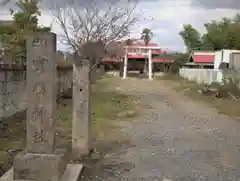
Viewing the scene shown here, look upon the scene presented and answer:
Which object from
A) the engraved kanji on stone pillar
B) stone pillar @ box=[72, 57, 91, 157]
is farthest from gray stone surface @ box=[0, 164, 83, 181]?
stone pillar @ box=[72, 57, 91, 157]

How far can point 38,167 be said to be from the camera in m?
5.96

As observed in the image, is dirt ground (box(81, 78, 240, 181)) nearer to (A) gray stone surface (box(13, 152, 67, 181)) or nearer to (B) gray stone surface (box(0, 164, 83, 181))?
(B) gray stone surface (box(0, 164, 83, 181))

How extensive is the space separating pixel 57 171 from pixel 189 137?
5.68m

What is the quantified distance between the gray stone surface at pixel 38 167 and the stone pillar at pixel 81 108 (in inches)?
82.3

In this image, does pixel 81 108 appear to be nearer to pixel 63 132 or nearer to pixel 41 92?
pixel 41 92

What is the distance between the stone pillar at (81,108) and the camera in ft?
26.6

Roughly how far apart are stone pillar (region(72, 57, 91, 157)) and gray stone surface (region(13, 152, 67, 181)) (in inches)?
82.3

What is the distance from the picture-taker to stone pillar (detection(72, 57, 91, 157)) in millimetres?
8102

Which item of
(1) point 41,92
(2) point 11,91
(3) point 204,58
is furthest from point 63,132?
(3) point 204,58

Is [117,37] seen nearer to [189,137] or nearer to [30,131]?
[189,137]

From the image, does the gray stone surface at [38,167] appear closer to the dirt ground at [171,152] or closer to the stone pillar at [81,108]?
the dirt ground at [171,152]

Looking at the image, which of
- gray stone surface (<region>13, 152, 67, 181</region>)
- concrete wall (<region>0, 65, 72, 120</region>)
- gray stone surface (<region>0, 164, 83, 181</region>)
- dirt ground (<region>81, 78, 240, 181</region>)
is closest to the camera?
gray stone surface (<region>13, 152, 67, 181</region>)

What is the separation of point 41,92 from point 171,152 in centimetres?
392

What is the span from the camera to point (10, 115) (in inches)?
455
